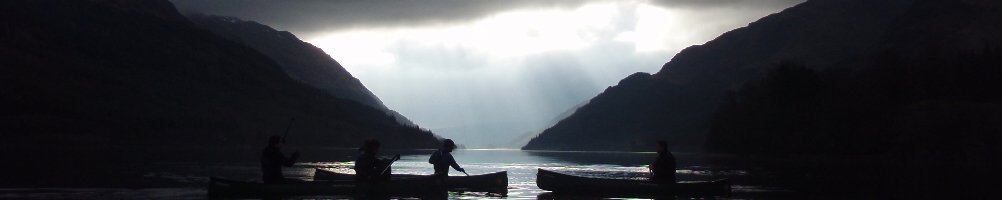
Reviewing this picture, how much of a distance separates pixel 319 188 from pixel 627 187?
14.3 meters

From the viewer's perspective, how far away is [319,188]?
40344 mm

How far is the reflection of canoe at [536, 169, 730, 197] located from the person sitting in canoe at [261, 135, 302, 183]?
1349 centimetres

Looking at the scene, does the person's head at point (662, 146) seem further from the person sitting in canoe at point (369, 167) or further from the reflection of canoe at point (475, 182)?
the person sitting in canoe at point (369, 167)

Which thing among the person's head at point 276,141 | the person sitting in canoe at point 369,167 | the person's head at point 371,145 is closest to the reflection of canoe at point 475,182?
the person sitting in canoe at point 369,167

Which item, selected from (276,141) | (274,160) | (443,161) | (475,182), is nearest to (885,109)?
(475,182)

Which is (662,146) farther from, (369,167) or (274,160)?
(274,160)

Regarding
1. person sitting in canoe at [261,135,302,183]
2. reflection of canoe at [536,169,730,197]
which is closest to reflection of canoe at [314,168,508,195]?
reflection of canoe at [536,169,730,197]

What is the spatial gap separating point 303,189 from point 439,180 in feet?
22.0

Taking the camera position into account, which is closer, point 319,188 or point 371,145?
point 371,145

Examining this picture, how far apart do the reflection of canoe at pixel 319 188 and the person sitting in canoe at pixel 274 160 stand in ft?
1.20

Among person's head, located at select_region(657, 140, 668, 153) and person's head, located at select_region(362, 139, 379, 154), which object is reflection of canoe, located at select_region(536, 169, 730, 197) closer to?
person's head, located at select_region(657, 140, 668, 153)

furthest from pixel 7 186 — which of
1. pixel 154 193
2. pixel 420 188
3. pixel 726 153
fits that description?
pixel 726 153

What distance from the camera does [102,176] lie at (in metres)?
53.9

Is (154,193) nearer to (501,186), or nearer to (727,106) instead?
(501,186)
